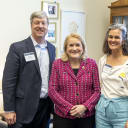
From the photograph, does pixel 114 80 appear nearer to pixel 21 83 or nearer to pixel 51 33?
pixel 21 83

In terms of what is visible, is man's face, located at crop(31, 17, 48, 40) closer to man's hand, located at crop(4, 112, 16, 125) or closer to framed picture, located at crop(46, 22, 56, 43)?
man's hand, located at crop(4, 112, 16, 125)

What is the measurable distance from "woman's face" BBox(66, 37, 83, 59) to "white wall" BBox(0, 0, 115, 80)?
1386 mm

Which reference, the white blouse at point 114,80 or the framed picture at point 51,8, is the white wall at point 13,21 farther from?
the white blouse at point 114,80

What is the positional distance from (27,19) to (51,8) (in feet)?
1.46

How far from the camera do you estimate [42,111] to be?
6.41 feet

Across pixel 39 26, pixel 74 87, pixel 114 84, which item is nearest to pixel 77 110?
pixel 74 87

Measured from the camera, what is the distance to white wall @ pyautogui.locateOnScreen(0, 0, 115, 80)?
2828 millimetres

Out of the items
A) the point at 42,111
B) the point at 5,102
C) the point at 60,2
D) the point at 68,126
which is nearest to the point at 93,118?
the point at 68,126

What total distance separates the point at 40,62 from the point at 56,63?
176mm

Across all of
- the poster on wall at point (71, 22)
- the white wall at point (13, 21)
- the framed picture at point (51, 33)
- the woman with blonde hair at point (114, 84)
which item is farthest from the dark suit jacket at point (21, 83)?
the poster on wall at point (71, 22)

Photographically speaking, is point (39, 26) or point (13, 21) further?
point (13, 21)

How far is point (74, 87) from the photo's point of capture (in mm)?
1702

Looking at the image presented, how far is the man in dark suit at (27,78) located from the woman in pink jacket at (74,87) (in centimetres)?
14

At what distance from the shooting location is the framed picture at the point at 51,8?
313cm
